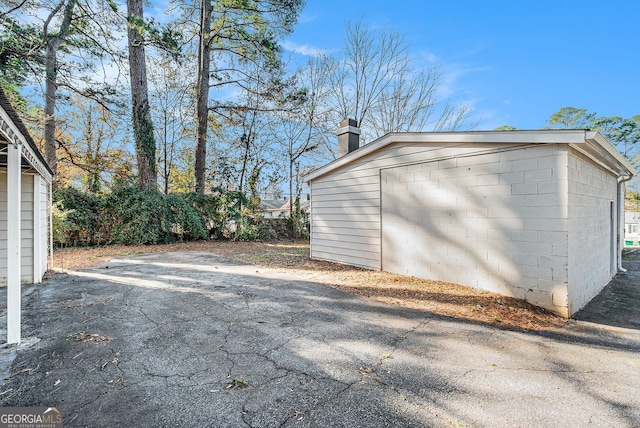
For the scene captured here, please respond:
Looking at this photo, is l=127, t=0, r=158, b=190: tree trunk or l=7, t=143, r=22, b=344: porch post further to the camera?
l=127, t=0, r=158, b=190: tree trunk

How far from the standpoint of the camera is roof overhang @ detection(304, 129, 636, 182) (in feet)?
12.4

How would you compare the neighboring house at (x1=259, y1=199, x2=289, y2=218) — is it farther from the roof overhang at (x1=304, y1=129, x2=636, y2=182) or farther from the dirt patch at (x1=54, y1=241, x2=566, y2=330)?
the roof overhang at (x1=304, y1=129, x2=636, y2=182)

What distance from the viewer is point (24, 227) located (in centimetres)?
474

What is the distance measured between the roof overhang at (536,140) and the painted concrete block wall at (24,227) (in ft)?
19.7

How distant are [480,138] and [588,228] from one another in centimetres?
230

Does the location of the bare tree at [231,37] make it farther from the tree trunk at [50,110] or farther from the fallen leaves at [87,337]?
the fallen leaves at [87,337]

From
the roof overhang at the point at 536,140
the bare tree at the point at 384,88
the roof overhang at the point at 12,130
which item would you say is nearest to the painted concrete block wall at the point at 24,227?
the roof overhang at the point at 12,130

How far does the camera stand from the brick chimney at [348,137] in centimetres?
750

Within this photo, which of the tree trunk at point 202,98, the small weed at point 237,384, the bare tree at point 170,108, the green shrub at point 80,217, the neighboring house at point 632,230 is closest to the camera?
the small weed at point 237,384

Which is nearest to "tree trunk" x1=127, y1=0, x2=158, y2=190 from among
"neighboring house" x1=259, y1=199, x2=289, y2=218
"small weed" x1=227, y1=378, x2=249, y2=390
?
"neighboring house" x1=259, y1=199, x2=289, y2=218

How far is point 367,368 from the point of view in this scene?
7.85 ft

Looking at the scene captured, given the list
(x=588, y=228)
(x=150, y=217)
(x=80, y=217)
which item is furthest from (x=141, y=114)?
(x=588, y=228)

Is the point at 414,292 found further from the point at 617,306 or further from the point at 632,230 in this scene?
the point at 632,230

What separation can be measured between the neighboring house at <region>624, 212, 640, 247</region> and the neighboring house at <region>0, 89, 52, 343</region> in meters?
24.4
